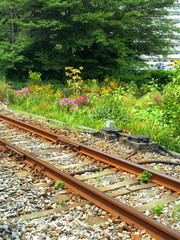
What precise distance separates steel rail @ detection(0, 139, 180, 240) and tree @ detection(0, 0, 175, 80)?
13.2m

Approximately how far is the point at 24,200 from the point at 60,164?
175 centimetres

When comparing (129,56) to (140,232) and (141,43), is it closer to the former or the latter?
(141,43)

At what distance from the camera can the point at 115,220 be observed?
3904mm

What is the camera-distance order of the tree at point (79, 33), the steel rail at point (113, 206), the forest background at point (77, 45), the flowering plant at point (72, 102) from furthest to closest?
the tree at point (79, 33), the forest background at point (77, 45), the flowering plant at point (72, 102), the steel rail at point (113, 206)

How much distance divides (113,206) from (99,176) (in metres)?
1.26

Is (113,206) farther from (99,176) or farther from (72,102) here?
(72,102)

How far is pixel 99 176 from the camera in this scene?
5391mm

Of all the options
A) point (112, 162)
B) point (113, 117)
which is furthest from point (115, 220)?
point (113, 117)

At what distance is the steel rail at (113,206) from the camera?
3516 mm

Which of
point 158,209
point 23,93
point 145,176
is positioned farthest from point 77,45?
point 158,209

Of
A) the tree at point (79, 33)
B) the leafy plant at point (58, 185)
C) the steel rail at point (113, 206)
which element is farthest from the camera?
the tree at point (79, 33)

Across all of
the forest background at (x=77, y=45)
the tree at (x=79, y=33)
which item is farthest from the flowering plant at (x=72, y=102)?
the tree at (x=79, y=33)

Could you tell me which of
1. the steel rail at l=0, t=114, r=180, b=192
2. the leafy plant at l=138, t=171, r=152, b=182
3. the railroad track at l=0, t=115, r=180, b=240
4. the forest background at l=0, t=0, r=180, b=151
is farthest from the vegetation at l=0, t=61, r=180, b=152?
the leafy plant at l=138, t=171, r=152, b=182

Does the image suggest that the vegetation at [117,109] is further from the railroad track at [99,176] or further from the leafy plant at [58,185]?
the leafy plant at [58,185]
